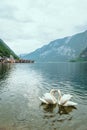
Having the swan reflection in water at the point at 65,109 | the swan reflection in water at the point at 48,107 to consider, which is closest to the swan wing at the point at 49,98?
the swan reflection in water at the point at 48,107

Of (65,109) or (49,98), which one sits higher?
(49,98)

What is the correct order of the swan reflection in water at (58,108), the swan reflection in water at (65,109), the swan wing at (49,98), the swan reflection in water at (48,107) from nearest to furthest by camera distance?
1. the swan reflection in water at (65,109)
2. the swan reflection in water at (58,108)
3. the swan reflection in water at (48,107)
4. the swan wing at (49,98)

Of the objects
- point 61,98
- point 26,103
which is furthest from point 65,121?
point 26,103

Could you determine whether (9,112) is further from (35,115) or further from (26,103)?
(26,103)

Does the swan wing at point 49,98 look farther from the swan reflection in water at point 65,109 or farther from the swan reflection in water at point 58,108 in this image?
the swan reflection in water at point 65,109

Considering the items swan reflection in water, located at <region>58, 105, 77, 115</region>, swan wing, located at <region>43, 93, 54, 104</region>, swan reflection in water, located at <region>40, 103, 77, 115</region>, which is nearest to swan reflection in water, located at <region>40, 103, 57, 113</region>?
swan reflection in water, located at <region>40, 103, 77, 115</region>

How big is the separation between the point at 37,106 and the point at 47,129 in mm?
10712

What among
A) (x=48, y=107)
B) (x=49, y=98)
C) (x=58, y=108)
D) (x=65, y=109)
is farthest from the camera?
(x=49, y=98)

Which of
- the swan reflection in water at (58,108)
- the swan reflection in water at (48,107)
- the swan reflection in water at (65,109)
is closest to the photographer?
the swan reflection in water at (65,109)

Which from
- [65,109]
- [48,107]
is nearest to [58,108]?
[65,109]

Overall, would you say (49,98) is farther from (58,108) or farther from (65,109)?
(65,109)

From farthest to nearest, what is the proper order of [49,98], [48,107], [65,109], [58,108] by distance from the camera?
[49,98]
[48,107]
[58,108]
[65,109]

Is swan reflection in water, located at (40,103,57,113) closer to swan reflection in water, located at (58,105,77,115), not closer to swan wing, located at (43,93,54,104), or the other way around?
swan wing, located at (43,93,54,104)

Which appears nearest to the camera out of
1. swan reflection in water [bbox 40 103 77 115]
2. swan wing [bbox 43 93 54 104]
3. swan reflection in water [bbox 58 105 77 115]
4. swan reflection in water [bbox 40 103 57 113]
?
swan reflection in water [bbox 58 105 77 115]
